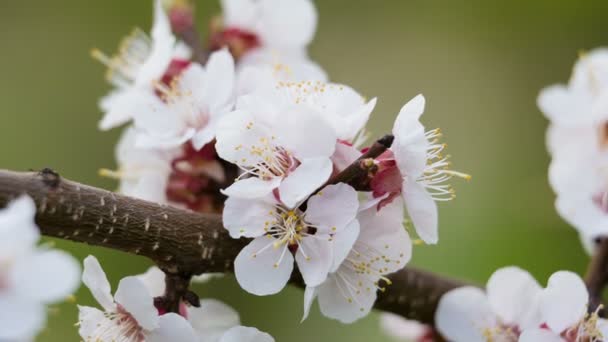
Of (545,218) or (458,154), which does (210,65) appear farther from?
(458,154)

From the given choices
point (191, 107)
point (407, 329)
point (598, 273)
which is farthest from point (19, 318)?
point (407, 329)

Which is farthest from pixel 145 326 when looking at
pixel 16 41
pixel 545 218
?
pixel 16 41

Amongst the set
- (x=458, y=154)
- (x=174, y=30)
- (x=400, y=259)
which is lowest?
(x=458, y=154)

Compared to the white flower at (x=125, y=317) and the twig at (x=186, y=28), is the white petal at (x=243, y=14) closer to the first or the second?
the twig at (x=186, y=28)

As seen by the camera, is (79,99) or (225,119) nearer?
(225,119)

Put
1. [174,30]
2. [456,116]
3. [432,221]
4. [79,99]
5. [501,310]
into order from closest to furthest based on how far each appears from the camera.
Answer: [432,221]
[501,310]
[174,30]
[456,116]
[79,99]

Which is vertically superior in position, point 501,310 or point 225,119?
point 225,119

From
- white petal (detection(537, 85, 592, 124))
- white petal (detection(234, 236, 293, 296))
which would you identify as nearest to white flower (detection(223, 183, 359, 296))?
white petal (detection(234, 236, 293, 296))

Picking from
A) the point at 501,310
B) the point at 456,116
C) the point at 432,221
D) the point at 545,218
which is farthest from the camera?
the point at 456,116
